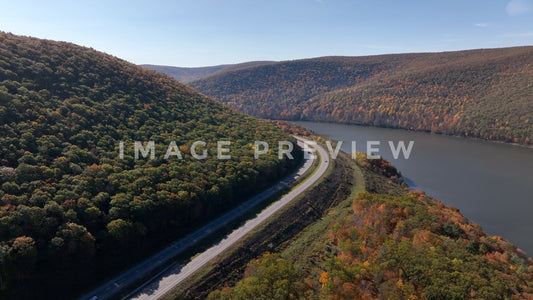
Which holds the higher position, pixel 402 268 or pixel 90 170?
pixel 90 170

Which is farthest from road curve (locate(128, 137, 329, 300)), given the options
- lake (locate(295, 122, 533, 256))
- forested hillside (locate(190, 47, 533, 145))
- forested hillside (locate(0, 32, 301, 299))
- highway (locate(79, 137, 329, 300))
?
forested hillside (locate(190, 47, 533, 145))

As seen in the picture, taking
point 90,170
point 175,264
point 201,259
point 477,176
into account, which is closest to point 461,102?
point 477,176

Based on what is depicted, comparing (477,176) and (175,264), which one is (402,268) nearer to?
(175,264)

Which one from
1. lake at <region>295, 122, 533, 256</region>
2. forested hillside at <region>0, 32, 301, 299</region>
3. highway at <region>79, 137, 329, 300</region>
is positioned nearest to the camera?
forested hillside at <region>0, 32, 301, 299</region>

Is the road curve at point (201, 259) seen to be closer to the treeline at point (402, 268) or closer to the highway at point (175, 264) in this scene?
the highway at point (175, 264)

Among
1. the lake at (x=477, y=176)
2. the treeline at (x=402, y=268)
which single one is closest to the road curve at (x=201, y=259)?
the treeline at (x=402, y=268)

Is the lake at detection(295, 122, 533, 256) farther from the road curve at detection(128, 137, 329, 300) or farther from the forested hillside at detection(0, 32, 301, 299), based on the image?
the forested hillside at detection(0, 32, 301, 299)
